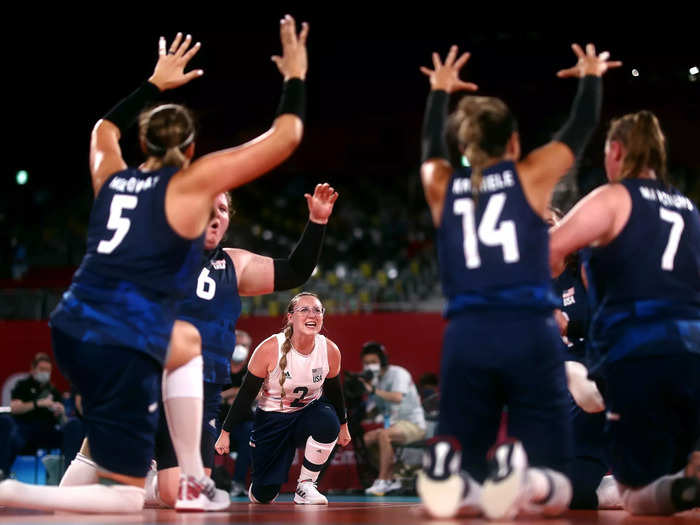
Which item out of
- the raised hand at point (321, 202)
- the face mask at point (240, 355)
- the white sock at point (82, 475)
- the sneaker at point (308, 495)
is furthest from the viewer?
the face mask at point (240, 355)

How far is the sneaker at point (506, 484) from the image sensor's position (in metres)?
3.33

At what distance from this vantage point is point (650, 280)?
406 centimetres

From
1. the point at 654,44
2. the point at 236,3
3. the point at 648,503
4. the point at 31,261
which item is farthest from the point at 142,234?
the point at 31,261

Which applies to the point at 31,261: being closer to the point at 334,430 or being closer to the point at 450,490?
the point at 334,430

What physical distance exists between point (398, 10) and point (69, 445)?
10.9 metres

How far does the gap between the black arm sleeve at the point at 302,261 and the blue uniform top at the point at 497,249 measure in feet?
5.53

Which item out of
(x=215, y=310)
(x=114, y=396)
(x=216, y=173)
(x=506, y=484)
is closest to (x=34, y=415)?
(x=215, y=310)

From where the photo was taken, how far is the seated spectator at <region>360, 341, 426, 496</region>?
11.5 m

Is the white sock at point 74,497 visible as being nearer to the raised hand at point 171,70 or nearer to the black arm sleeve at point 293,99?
the black arm sleeve at point 293,99

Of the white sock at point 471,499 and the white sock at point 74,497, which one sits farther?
the white sock at point 74,497

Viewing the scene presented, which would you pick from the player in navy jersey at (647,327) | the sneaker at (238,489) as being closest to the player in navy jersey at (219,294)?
the player in navy jersey at (647,327)

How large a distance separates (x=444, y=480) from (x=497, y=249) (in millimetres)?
946

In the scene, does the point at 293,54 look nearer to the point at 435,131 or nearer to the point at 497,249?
the point at 435,131

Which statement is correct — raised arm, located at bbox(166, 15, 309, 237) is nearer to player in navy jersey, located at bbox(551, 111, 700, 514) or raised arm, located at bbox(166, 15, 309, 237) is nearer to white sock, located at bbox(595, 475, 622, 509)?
player in navy jersey, located at bbox(551, 111, 700, 514)
